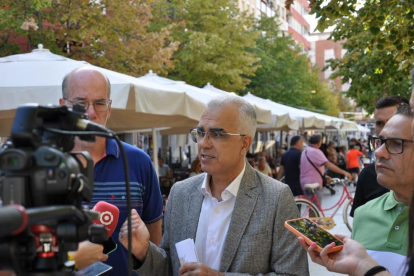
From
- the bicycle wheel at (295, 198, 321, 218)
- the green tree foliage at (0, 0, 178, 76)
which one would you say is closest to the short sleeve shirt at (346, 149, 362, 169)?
the green tree foliage at (0, 0, 178, 76)

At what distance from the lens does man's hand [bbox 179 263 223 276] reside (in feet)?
8.36

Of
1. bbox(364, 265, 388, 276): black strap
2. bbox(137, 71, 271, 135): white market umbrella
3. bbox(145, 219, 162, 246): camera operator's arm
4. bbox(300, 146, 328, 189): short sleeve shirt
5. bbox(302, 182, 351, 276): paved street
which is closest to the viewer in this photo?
bbox(364, 265, 388, 276): black strap

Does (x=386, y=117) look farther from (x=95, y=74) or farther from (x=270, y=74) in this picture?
(x=270, y=74)

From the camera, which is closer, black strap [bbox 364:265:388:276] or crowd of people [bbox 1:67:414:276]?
black strap [bbox 364:265:388:276]

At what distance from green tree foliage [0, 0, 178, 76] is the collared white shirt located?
37.0ft

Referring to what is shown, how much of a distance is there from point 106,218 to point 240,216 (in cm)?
71

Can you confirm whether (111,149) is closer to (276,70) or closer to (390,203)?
(390,203)

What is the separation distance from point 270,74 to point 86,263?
111 ft

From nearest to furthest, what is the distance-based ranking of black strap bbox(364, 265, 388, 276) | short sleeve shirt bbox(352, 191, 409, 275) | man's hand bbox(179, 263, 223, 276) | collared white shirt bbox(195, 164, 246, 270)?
black strap bbox(364, 265, 388, 276), man's hand bbox(179, 263, 223, 276), short sleeve shirt bbox(352, 191, 409, 275), collared white shirt bbox(195, 164, 246, 270)

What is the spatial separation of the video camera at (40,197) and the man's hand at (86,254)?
43 centimetres

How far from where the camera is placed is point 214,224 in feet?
9.27

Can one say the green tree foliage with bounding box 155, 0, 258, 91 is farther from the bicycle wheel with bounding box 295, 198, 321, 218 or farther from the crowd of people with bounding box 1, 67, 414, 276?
the crowd of people with bounding box 1, 67, 414, 276

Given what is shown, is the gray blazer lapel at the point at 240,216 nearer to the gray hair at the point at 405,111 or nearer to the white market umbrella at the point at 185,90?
Result: the gray hair at the point at 405,111

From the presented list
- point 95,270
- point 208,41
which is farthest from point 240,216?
point 208,41
